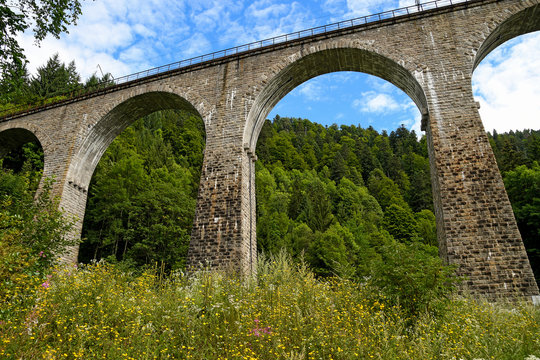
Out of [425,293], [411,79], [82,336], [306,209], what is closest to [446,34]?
[411,79]

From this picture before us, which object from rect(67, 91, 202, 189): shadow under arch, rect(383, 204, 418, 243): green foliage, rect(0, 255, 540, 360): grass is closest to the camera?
rect(0, 255, 540, 360): grass

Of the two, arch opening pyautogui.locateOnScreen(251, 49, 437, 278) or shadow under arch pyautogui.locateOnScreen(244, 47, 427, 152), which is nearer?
shadow under arch pyautogui.locateOnScreen(244, 47, 427, 152)

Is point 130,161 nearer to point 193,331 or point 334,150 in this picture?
Answer: point 193,331

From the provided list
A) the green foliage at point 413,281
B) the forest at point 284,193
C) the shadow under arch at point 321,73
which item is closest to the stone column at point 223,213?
the shadow under arch at point 321,73

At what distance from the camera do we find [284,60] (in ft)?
40.5

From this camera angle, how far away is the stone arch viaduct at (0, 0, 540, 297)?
8.62 m

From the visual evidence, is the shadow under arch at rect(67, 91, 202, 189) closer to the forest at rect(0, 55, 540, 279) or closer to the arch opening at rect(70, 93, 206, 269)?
the forest at rect(0, 55, 540, 279)

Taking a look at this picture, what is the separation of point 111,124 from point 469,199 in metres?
13.1

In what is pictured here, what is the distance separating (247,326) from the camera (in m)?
4.77

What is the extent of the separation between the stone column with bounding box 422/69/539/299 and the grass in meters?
2.22

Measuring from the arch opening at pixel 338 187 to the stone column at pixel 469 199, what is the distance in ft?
3.87

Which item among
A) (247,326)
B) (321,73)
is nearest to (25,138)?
(321,73)

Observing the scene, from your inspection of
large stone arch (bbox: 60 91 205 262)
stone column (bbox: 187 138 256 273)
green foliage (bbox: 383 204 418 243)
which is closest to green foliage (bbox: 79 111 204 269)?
large stone arch (bbox: 60 91 205 262)

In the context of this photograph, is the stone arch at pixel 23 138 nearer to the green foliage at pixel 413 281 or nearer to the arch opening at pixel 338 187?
the arch opening at pixel 338 187
